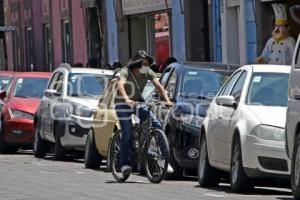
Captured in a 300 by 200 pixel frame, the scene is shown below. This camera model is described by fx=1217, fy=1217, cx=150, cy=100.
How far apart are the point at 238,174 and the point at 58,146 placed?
8.01 metres

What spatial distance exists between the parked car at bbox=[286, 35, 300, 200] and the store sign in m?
20.7

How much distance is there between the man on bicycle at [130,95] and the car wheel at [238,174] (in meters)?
2.04

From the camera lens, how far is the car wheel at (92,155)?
18.9m

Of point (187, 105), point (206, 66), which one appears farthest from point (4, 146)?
point (187, 105)

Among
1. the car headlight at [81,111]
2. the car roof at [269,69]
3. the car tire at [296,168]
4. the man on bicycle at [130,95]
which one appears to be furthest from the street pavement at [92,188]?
the car headlight at [81,111]

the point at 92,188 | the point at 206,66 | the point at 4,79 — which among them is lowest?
the point at 92,188

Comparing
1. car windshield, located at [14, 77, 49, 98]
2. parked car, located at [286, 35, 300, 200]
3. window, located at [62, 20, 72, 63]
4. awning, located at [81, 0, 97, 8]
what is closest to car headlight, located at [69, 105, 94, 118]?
car windshield, located at [14, 77, 49, 98]

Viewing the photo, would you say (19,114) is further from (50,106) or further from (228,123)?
(228,123)

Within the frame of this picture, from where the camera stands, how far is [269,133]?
1348cm

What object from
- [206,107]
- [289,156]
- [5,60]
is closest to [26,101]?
[206,107]

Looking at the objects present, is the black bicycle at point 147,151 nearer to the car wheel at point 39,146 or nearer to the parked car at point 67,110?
the parked car at point 67,110

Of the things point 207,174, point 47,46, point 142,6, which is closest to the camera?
point 207,174

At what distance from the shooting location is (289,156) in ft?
41.7

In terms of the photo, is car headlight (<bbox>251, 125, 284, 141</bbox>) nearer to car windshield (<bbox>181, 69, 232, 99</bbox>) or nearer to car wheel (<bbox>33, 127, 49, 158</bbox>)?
car windshield (<bbox>181, 69, 232, 99</bbox>)
